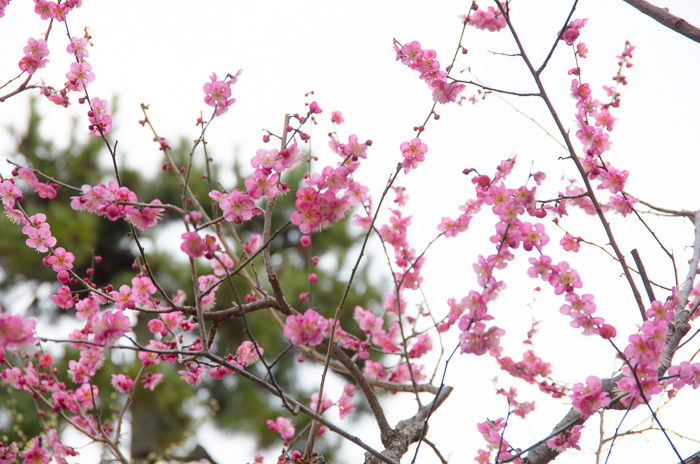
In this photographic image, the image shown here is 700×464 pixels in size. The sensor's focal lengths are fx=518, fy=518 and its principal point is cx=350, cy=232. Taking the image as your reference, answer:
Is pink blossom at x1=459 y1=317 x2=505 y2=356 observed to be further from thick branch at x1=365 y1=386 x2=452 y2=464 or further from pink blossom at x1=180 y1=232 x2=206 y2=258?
pink blossom at x1=180 y1=232 x2=206 y2=258

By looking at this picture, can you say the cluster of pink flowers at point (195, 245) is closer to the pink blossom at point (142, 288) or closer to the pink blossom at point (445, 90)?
the pink blossom at point (142, 288)

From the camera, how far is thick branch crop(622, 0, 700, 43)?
3.94ft

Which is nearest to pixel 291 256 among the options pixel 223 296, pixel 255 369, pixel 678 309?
pixel 223 296

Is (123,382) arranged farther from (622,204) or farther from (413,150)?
(622,204)

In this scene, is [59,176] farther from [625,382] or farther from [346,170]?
[625,382]

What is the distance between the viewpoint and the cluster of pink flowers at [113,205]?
1.04 meters

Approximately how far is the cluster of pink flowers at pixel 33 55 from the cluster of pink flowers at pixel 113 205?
779mm

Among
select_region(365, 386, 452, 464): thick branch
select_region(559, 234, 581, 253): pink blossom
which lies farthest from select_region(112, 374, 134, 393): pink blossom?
select_region(559, 234, 581, 253): pink blossom

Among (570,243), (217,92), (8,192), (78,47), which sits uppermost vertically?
(78,47)

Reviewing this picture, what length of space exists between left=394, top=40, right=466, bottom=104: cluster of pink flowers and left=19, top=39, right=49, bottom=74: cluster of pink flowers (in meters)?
1.08

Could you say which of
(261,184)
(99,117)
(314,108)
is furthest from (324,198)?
(99,117)

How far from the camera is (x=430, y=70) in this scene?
1.47 m

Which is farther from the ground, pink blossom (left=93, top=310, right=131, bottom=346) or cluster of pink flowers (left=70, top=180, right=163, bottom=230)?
cluster of pink flowers (left=70, top=180, right=163, bottom=230)

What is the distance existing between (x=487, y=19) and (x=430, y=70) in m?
0.38
